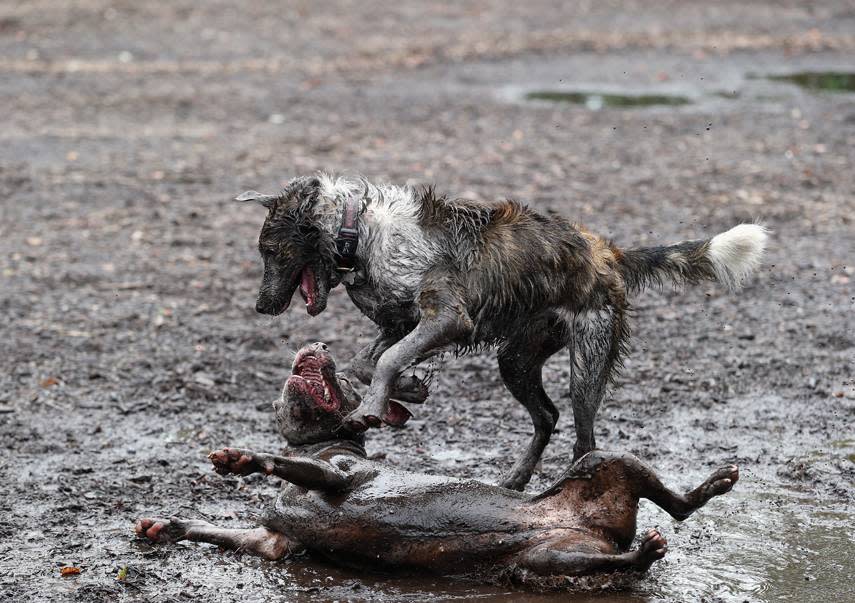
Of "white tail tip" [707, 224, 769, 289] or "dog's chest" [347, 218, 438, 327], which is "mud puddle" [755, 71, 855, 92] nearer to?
"white tail tip" [707, 224, 769, 289]

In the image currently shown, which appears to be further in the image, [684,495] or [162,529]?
[162,529]

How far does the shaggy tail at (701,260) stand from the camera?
6309 millimetres

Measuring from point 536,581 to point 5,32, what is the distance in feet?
57.0

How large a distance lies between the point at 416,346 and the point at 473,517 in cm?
79

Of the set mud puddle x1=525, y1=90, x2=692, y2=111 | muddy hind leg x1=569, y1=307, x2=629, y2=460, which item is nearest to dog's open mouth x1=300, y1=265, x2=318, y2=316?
muddy hind leg x1=569, y1=307, x2=629, y2=460

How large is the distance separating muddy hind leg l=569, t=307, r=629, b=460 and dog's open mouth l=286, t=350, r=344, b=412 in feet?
3.77

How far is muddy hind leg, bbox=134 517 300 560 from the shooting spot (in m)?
5.67

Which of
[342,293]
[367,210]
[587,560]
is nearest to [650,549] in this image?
[587,560]

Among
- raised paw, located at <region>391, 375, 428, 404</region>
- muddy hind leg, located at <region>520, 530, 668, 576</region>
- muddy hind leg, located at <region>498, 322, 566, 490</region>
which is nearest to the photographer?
muddy hind leg, located at <region>520, 530, 668, 576</region>

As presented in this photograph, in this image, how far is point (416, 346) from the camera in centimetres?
557

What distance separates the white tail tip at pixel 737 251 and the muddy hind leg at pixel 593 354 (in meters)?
0.66

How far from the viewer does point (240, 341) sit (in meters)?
8.59

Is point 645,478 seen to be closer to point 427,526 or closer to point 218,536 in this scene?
point 427,526

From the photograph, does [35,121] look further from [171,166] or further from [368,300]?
[368,300]
